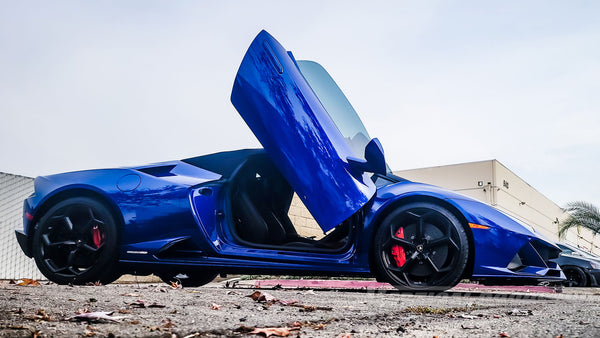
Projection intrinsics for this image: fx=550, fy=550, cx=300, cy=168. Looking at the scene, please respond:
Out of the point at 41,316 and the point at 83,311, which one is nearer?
the point at 41,316

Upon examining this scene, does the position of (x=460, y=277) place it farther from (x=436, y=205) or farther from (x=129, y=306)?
(x=129, y=306)

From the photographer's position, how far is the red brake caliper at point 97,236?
15.2 feet

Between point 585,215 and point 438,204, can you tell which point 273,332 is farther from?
point 585,215

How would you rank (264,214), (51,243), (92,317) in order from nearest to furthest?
1. (92,317)
2. (51,243)
3. (264,214)

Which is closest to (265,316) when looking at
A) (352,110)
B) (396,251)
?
(396,251)

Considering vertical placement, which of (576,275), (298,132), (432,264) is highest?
(298,132)

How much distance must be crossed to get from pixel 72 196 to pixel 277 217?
1.82 m

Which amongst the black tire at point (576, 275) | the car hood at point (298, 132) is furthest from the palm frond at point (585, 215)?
the car hood at point (298, 132)

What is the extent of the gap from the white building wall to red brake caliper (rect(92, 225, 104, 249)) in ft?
21.8

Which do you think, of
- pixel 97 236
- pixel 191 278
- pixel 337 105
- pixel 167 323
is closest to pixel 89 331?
pixel 167 323

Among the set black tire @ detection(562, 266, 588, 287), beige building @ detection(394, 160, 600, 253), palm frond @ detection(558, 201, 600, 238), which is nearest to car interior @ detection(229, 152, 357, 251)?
black tire @ detection(562, 266, 588, 287)

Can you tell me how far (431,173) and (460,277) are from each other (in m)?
27.4

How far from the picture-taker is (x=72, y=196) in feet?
15.8

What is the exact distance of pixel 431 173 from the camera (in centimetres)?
3083
